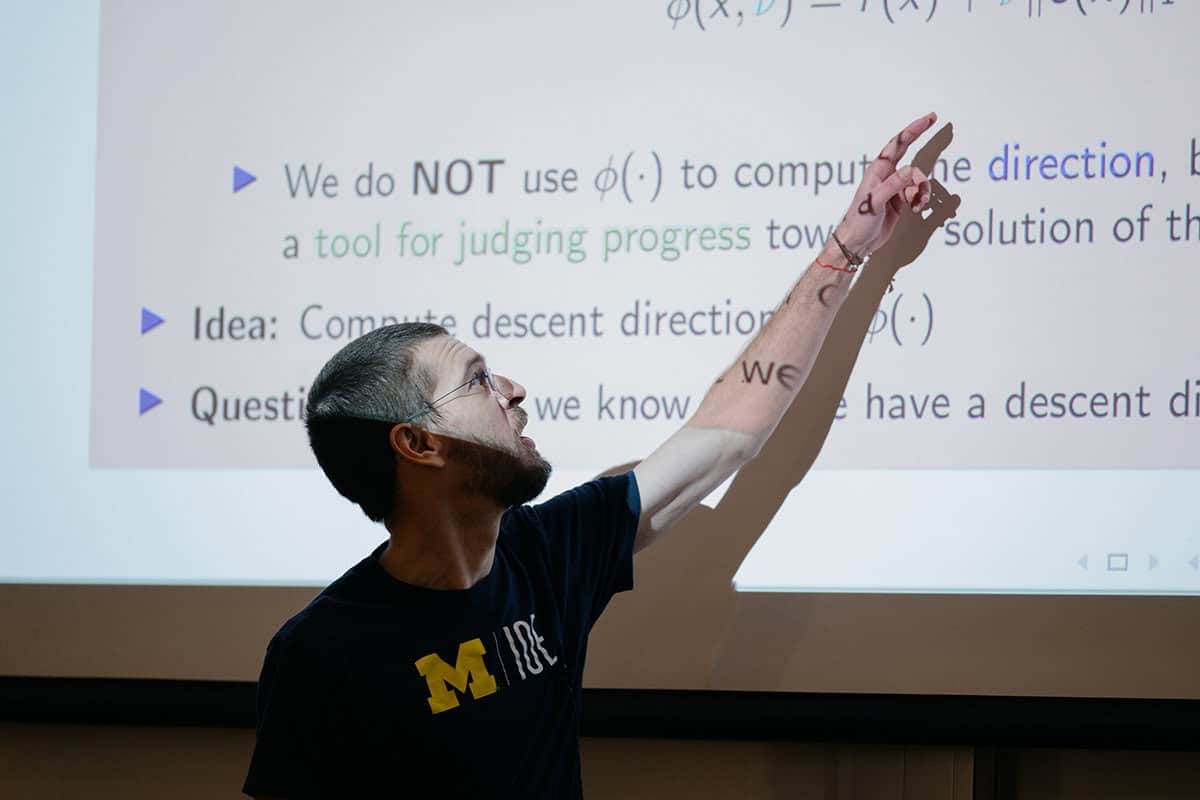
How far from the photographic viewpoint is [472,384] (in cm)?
150

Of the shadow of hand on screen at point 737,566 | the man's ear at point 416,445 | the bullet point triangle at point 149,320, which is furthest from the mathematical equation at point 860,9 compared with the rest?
the bullet point triangle at point 149,320

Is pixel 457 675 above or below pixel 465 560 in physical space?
below

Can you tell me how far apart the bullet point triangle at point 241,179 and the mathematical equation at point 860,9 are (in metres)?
0.72

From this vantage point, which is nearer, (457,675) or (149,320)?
(457,675)

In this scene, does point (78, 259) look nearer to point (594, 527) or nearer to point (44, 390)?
point (44, 390)

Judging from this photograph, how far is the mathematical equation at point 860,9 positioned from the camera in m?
1.76

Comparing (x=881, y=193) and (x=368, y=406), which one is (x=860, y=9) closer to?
(x=881, y=193)

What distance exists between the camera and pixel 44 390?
203cm

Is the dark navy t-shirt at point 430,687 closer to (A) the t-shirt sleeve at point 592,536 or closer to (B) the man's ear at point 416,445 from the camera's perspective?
(A) the t-shirt sleeve at point 592,536

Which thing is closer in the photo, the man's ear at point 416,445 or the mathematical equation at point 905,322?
the man's ear at point 416,445

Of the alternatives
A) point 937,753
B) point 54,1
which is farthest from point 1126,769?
point 54,1

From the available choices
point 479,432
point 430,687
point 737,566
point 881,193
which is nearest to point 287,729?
point 430,687

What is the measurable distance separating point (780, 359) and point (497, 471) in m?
0.44

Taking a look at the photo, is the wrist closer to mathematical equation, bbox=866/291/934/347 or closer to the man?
the man
